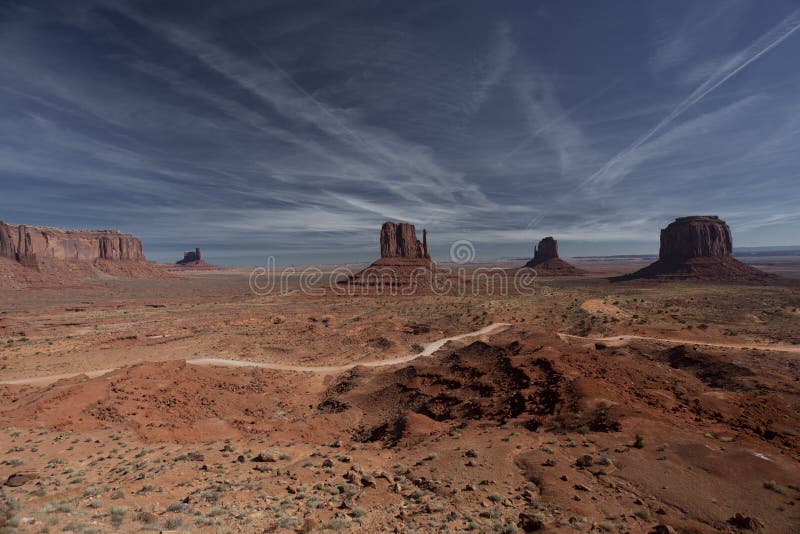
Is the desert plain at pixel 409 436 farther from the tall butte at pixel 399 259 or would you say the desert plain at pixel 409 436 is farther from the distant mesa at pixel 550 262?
the distant mesa at pixel 550 262

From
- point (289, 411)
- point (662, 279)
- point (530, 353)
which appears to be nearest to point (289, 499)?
point (289, 411)

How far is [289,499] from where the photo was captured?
403 inches

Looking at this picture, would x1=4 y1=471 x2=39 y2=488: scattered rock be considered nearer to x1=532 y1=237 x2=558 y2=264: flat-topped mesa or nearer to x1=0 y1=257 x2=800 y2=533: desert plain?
x1=0 y1=257 x2=800 y2=533: desert plain

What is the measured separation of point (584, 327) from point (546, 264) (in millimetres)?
155836

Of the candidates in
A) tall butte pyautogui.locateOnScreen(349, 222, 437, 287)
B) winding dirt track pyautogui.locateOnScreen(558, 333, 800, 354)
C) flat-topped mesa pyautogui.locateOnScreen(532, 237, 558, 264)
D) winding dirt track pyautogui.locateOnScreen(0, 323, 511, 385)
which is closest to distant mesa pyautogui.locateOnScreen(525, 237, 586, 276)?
flat-topped mesa pyautogui.locateOnScreen(532, 237, 558, 264)

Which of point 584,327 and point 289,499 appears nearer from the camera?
point 289,499

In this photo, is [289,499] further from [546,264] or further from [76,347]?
[546,264]

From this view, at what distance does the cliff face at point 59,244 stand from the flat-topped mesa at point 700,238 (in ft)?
821

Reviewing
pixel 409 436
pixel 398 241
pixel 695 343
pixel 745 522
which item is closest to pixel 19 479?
pixel 409 436

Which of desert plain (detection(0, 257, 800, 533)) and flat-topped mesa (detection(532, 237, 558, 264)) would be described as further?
flat-topped mesa (detection(532, 237, 558, 264))

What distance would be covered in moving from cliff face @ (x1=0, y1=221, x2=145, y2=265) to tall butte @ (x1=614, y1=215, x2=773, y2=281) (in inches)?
9574

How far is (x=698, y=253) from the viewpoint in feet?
375

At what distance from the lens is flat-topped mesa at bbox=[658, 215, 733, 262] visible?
114 m

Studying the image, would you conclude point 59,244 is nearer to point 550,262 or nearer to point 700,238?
point 550,262
